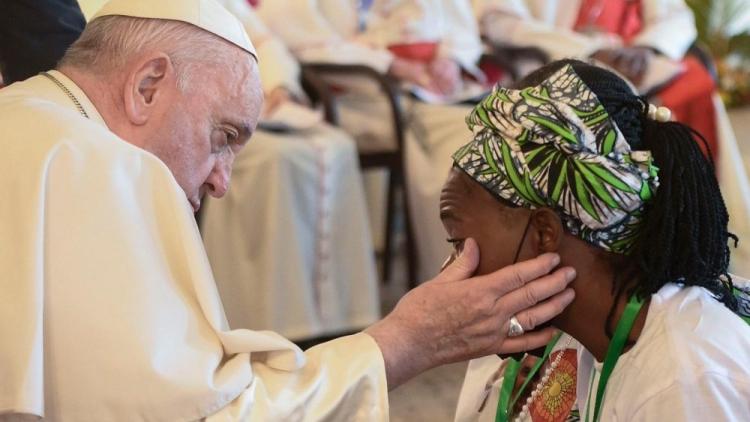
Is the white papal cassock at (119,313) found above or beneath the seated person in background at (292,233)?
above

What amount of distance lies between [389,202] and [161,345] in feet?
11.4

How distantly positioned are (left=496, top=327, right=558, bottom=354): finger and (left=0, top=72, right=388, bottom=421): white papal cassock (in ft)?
0.69

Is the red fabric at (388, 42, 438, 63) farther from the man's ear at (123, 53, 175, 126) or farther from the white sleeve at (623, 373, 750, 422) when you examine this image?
the white sleeve at (623, 373, 750, 422)

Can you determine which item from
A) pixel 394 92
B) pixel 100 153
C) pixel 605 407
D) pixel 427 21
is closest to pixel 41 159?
pixel 100 153

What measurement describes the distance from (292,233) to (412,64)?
114 centimetres

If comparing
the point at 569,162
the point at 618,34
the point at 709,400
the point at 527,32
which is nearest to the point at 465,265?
the point at 569,162

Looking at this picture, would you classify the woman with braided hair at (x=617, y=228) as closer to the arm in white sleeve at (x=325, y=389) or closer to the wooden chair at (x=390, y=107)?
the arm in white sleeve at (x=325, y=389)

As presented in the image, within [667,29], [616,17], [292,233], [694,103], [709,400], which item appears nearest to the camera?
[709,400]

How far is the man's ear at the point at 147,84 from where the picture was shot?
1707 millimetres

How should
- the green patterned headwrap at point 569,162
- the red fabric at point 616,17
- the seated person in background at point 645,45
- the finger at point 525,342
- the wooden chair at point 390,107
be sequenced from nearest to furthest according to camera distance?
the green patterned headwrap at point 569,162, the finger at point 525,342, the wooden chair at point 390,107, the seated person in background at point 645,45, the red fabric at point 616,17

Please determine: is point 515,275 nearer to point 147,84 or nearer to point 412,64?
point 147,84

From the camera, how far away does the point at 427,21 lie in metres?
4.79

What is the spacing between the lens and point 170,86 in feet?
5.64

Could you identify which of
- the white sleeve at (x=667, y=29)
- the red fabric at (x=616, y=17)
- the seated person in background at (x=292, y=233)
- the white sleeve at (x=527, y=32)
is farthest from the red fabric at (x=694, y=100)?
the seated person in background at (x=292, y=233)
